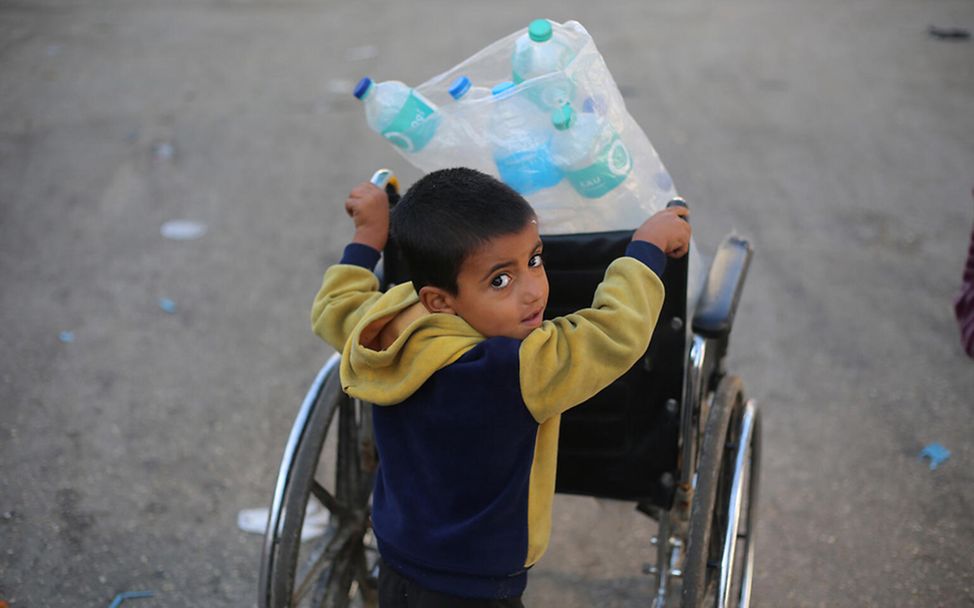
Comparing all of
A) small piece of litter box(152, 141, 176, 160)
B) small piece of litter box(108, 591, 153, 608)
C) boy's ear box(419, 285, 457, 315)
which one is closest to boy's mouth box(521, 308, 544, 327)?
boy's ear box(419, 285, 457, 315)

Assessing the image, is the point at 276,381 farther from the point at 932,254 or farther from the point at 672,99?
the point at 672,99

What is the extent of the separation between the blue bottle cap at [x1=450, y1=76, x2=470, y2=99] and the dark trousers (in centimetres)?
104

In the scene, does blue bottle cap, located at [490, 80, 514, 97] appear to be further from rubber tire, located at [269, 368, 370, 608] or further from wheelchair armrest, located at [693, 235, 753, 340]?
rubber tire, located at [269, 368, 370, 608]

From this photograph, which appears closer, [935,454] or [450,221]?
[450,221]

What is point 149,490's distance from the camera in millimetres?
3395

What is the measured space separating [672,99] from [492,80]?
15.6ft

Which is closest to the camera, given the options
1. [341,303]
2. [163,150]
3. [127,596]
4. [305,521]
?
[341,303]

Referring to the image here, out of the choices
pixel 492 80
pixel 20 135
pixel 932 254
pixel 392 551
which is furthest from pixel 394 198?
pixel 20 135

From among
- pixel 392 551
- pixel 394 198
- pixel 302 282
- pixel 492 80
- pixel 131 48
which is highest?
pixel 492 80

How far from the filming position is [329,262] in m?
4.99

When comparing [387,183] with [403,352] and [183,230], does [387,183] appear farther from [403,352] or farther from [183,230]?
[183,230]

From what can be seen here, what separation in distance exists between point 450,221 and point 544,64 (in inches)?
28.9

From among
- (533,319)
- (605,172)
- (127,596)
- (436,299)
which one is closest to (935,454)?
(605,172)

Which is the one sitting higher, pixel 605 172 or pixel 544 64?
pixel 544 64
